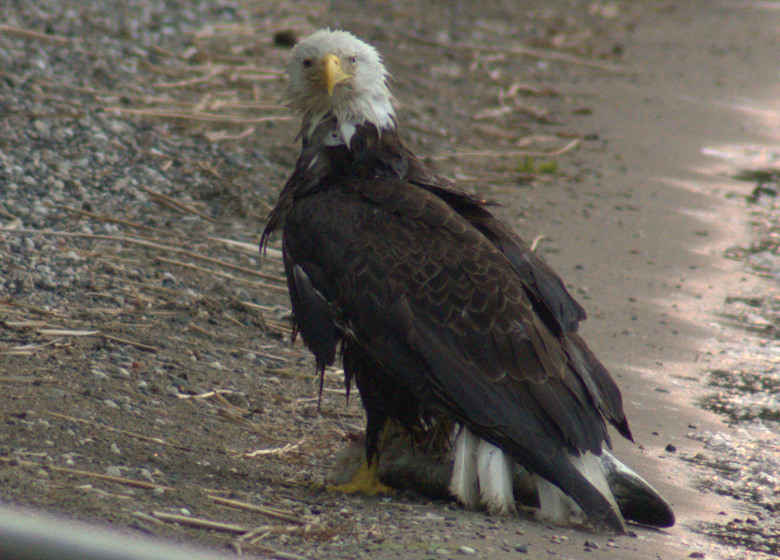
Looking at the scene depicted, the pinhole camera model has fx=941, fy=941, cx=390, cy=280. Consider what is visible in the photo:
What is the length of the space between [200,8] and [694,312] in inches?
238

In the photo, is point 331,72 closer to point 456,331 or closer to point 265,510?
point 456,331

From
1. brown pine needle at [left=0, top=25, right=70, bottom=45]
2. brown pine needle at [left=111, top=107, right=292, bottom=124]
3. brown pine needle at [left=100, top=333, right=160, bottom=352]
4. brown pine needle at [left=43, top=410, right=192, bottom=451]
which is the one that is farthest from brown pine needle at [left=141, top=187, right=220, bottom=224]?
brown pine needle at [left=0, top=25, right=70, bottom=45]

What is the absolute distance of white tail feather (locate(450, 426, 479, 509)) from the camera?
2.87 m

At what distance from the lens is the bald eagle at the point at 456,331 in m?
2.82

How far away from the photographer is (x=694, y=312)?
4762mm

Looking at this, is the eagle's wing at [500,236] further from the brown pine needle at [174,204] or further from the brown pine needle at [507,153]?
the brown pine needle at [507,153]

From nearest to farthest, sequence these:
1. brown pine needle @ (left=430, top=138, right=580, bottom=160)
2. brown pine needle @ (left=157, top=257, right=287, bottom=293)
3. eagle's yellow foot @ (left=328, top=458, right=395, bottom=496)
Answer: eagle's yellow foot @ (left=328, top=458, right=395, bottom=496) < brown pine needle @ (left=157, top=257, right=287, bottom=293) < brown pine needle @ (left=430, top=138, right=580, bottom=160)

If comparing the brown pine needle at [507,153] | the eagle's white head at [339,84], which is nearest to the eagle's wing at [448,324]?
the eagle's white head at [339,84]

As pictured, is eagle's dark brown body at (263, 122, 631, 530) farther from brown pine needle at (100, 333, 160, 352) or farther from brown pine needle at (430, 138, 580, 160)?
brown pine needle at (430, 138, 580, 160)

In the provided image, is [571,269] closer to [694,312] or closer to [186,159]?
[694,312]

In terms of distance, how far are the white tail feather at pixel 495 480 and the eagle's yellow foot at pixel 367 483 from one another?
0.42m

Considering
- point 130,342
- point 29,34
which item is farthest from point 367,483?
point 29,34

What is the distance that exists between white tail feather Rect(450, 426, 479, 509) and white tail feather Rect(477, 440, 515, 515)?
0.10 ft

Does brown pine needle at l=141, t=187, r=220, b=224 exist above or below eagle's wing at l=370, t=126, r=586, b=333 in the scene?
below
